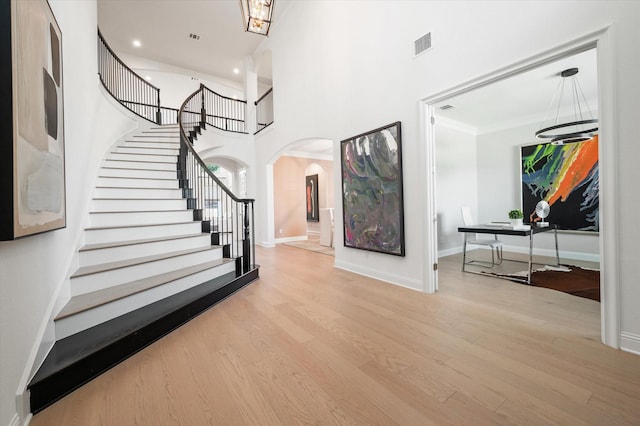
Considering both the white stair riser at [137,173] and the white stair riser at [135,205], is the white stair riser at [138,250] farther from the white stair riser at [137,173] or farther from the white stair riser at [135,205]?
the white stair riser at [137,173]

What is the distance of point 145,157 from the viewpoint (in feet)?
16.3

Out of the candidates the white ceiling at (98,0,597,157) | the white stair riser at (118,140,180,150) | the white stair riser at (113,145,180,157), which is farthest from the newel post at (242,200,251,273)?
the white stair riser at (118,140,180,150)

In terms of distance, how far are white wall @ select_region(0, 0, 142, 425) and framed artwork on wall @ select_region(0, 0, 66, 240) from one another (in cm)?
18

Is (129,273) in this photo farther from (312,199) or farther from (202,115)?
(312,199)

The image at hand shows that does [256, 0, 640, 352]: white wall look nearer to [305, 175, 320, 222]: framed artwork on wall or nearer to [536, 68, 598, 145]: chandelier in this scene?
[536, 68, 598, 145]: chandelier

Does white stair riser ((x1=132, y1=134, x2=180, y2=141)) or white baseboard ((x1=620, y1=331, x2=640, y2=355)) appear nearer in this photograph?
white baseboard ((x1=620, y1=331, x2=640, y2=355))

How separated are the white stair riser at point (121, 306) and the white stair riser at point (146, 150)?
314 cm

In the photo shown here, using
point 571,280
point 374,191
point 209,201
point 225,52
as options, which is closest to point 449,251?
point 571,280

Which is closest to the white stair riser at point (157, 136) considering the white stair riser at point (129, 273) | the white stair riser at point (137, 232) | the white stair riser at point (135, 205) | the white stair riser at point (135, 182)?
the white stair riser at point (135, 182)

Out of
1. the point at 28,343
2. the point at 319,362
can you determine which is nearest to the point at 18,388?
the point at 28,343

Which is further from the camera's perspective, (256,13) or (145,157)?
(145,157)

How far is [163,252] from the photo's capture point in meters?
3.24

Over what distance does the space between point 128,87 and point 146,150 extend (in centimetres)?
341

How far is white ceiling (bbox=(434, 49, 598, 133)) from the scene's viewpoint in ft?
12.1
